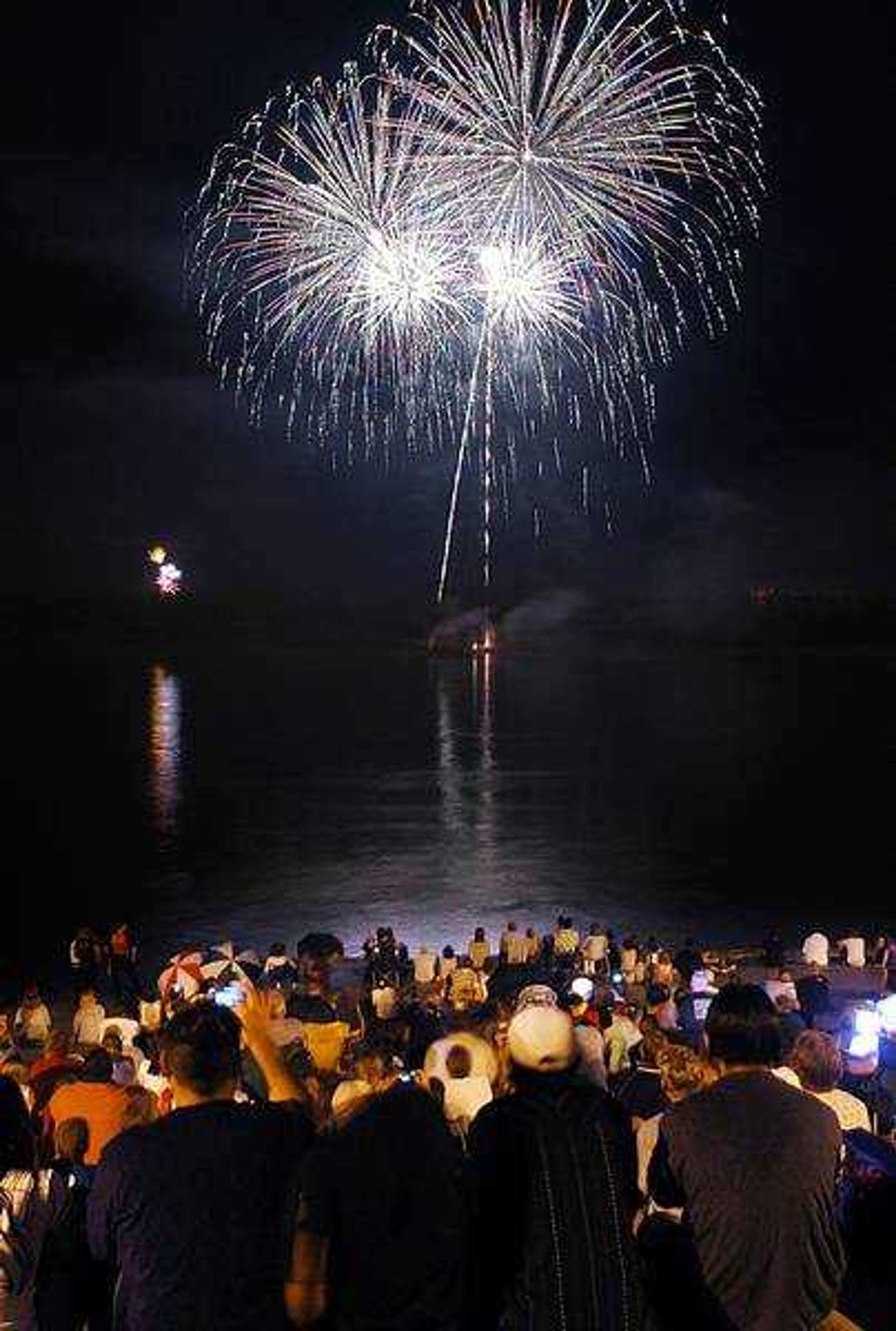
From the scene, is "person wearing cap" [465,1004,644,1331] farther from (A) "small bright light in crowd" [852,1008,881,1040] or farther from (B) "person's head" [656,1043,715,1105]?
(A) "small bright light in crowd" [852,1008,881,1040]

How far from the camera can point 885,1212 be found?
506 centimetres

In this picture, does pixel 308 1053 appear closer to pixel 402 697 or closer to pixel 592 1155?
pixel 592 1155

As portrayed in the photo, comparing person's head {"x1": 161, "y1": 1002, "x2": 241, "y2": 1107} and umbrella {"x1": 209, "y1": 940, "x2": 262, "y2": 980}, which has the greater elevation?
person's head {"x1": 161, "y1": 1002, "x2": 241, "y2": 1107}

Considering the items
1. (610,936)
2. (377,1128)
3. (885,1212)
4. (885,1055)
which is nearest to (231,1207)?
(377,1128)

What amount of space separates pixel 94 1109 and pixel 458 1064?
1.76 meters

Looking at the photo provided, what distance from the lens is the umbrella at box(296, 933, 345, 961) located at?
58.4 ft

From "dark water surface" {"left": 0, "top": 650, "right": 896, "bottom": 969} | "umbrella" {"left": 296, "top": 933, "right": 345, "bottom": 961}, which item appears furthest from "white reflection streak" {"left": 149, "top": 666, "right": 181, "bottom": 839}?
"umbrella" {"left": 296, "top": 933, "right": 345, "bottom": 961}

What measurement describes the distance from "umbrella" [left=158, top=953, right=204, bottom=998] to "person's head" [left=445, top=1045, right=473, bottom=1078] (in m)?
6.74

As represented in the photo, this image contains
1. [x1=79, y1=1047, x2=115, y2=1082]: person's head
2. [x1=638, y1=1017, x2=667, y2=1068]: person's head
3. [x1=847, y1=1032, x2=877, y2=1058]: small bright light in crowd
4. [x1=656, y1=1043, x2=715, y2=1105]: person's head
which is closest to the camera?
[x1=656, y1=1043, x2=715, y2=1105]: person's head

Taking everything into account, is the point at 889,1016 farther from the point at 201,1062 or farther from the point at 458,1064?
the point at 201,1062

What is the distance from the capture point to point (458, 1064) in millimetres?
6062

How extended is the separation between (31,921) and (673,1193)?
29.3 metres

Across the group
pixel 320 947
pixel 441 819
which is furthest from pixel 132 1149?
pixel 441 819

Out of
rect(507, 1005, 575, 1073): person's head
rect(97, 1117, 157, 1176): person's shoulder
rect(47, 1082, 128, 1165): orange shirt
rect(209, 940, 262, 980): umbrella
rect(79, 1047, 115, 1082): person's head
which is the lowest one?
rect(209, 940, 262, 980): umbrella
